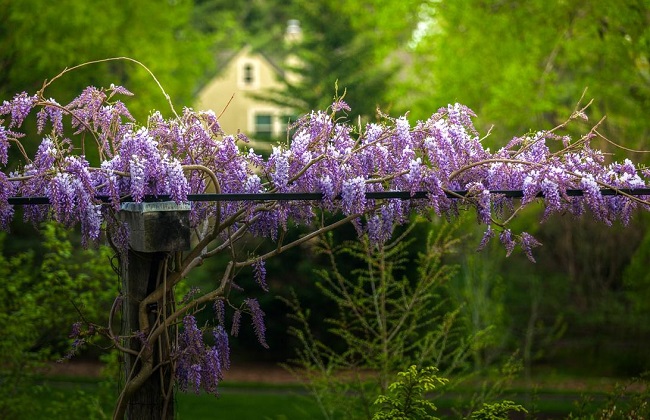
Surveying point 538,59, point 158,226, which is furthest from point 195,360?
point 538,59

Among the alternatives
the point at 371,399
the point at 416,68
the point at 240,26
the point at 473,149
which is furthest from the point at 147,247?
the point at 240,26

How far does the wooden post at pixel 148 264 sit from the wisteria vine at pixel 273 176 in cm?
8

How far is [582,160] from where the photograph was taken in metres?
→ 5.84

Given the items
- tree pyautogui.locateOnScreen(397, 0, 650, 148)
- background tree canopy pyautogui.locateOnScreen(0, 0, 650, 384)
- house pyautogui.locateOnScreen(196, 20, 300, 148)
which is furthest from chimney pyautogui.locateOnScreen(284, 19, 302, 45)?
tree pyautogui.locateOnScreen(397, 0, 650, 148)

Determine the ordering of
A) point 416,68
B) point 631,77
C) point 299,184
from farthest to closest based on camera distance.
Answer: point 416,68 < point 631,77 < point 299,184

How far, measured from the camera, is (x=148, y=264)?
552cm

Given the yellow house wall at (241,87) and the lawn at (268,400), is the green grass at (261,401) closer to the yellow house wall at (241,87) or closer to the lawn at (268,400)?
the lawn at (268,400)

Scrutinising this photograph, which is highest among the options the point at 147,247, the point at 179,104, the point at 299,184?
the point at 179,104

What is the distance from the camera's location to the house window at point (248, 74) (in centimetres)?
4575

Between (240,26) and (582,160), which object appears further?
(240,26)

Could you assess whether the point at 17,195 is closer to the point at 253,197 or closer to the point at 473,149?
the point at 253,197

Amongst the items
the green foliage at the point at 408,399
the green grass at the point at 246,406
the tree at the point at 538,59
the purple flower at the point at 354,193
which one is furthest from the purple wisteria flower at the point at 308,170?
the tree at the point at 538,59

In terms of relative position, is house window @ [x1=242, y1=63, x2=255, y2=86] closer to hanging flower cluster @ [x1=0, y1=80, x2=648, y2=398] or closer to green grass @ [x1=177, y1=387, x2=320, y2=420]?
green grass @ [x1=177, y1=387, x2=320, y2=420]

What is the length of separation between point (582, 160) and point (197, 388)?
8.45 ft
